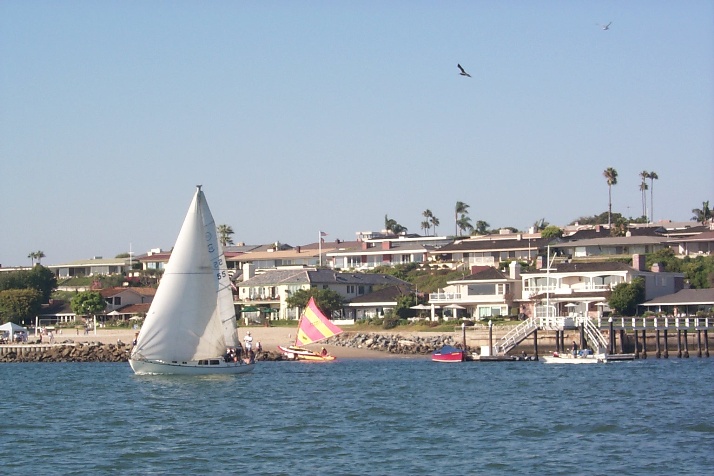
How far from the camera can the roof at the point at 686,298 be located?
86938 mm

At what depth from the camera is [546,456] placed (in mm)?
32188

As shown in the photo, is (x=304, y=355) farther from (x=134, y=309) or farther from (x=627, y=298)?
(x=134, y=309)

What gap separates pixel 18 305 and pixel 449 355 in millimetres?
56177

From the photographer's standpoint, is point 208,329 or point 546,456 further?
point 208,329

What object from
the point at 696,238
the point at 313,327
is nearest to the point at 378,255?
the point at 696,238

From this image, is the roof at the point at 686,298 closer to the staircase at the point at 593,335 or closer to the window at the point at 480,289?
the window at the point at 480,289

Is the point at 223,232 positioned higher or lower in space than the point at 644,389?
higher

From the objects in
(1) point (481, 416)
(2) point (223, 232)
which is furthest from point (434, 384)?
(2) point (223, 232)

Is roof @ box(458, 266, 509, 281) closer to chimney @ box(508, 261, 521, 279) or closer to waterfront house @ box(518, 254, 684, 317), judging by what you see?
chimney @ box(508, 261, 521, 279)

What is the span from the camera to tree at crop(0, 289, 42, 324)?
374ft

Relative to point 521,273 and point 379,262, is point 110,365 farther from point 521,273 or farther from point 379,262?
point 379,262

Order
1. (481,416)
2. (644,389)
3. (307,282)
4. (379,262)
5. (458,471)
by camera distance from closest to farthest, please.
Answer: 1. (458,471)
2. (481,416)
3. (644,389)
4. (307,282)
5. (379,262)

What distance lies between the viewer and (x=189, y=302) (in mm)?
58594

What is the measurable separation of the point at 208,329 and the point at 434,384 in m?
12.4
